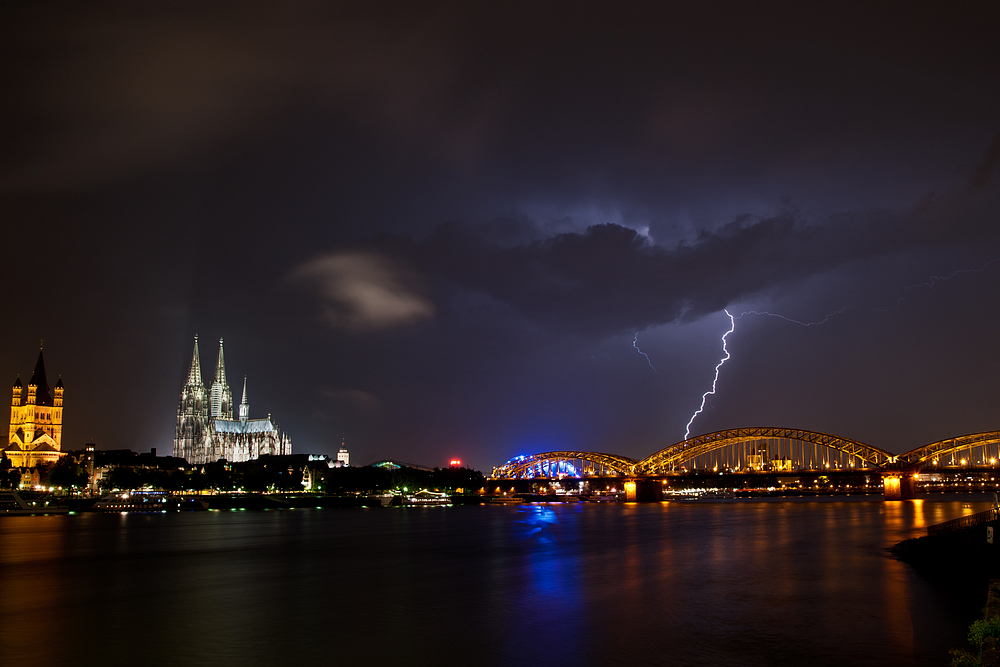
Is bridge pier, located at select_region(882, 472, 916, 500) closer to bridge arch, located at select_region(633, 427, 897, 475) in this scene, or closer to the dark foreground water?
bridge arch, located at select_region(633, 427, 897, 475)

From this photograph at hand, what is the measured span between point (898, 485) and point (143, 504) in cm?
14268

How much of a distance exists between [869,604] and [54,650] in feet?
95.3

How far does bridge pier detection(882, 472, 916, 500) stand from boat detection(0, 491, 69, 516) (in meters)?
148

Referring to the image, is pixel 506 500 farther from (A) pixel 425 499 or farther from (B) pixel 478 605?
(B) pixel 478 605

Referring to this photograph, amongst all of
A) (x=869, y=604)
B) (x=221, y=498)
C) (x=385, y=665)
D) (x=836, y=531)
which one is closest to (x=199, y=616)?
(x=385, y=665)

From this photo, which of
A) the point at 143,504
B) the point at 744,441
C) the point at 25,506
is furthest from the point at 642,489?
the point at 25,506

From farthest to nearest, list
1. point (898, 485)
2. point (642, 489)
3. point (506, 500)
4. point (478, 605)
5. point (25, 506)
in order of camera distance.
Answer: point (506, 500), point (642, 489), point (898, 485), point (25, 506), point (478, 605)

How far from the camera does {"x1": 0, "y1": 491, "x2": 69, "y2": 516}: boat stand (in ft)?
418

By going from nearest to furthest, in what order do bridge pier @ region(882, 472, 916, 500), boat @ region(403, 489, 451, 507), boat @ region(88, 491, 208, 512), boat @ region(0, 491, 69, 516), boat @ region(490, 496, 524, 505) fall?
boat @ region(0, 491, 69, 516) < boat @ region(88, 491, 208, 512) < bridge pier @ region(882, 472, 916, 500) < boat @ region(403, 489, 451, 507) < boat @ region(490, 496, 524, 505)

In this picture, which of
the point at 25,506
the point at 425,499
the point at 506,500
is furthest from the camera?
the point at 506,500

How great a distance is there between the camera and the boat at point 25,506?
5013 inches

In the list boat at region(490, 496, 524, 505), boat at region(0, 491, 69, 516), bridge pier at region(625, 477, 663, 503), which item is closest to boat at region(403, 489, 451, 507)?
boat at region(490, 496, 524, 505)

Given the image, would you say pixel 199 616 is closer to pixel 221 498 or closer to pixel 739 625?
pixel 739 625

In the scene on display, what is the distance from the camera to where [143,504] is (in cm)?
14238
